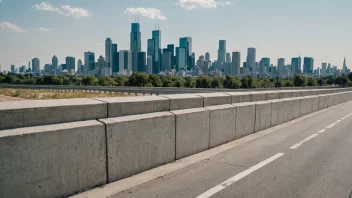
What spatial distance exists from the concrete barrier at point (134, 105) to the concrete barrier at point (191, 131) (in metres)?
0.36

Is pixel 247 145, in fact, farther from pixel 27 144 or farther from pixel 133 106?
pixel 27 144

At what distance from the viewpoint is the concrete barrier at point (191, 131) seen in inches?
257

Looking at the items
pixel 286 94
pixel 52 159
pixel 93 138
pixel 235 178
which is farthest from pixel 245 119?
pixel 52 159

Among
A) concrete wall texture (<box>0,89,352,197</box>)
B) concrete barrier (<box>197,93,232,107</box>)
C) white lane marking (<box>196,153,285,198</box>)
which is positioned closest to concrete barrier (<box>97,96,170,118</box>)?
concrete wall texture (<box>0,89,352,197</box>)

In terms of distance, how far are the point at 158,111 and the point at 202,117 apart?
1.41 m

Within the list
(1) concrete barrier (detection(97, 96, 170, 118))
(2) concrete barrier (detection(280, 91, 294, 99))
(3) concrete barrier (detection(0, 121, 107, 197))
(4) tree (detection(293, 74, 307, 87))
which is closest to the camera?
(3) concrete barrier (detection(0, 121, 107, 197))

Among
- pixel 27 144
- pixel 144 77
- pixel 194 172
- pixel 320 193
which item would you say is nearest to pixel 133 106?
pixel 194 172

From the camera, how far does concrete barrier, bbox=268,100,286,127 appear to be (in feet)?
38.7

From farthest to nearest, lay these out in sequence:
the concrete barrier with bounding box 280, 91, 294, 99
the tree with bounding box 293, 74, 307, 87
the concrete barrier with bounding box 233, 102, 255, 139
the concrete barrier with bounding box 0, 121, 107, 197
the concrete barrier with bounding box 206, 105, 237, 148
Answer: the tree with bounding box 293, 74, 307, 87
the concrete barrier with bounding box 280, 91, 294, 99
the concrete barrier with bounding box 233, 102, 255, 139
the concrete barrier with bounding box 206, 105, 237, 148
the concrete barrier with bounding box 0, 121, 107, 197

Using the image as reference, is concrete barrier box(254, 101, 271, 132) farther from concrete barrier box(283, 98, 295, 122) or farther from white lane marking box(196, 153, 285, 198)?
white lane marking box(196, 153, 285, 198)

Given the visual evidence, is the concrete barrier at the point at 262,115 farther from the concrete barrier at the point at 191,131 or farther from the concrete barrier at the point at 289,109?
the concrete barrier at the point at 191,131

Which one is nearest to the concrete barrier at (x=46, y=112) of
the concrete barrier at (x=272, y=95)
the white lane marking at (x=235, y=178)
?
the white lane marking at (x=235, y=178)

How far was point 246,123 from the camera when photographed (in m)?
9.61

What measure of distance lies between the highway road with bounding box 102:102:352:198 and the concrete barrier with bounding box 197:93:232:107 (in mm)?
1163
